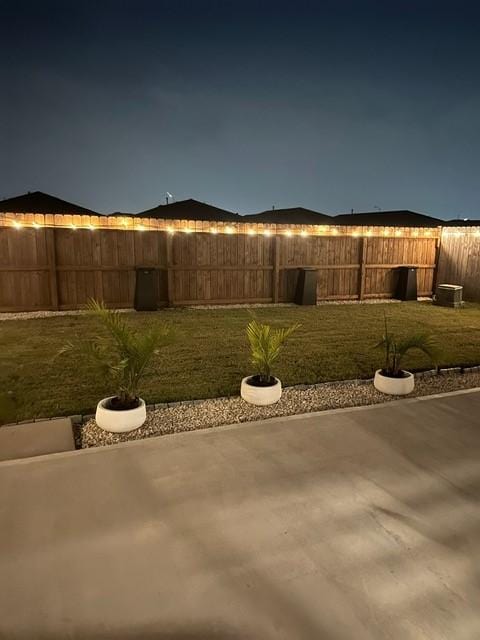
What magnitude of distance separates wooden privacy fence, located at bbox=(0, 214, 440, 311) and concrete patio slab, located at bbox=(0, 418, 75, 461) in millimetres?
5935

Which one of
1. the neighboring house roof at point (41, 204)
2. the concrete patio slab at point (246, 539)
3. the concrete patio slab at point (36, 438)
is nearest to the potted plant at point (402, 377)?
the concrete patio slab at point (246, 539)

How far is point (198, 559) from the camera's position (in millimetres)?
1812

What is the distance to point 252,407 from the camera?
3.68m

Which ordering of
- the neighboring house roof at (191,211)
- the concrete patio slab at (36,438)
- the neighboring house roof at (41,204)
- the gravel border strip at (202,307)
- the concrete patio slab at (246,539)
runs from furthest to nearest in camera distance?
the neighboring house roof at (191,211)
the neighboring house roof at (41,204)
the gravel border strip at (202,307)
the concrete patio slab at (36,438)
the concrete patio slab at (246,539)

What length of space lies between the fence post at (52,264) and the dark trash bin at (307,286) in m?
5.45

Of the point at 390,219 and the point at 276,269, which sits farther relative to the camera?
the point at 390,219

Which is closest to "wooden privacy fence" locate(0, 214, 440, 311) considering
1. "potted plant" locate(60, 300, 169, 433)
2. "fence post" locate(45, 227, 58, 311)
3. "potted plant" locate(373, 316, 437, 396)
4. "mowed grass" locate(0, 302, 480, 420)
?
"fence post" locate(45, 227, 58, 311)

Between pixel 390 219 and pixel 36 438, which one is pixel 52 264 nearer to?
pixel 36 438

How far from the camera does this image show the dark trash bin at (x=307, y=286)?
32.3ft

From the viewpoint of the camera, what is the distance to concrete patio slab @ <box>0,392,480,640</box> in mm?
1526

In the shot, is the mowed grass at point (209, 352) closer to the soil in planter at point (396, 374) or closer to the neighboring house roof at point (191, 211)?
the soil in planter at point (396, 374)

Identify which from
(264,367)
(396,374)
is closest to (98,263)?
(264,367)

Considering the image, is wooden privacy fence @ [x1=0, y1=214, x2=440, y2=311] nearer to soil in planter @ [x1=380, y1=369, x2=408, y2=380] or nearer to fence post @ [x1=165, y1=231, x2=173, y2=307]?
fence post @ [x1=165, y1=231, x2=173, y2=307]

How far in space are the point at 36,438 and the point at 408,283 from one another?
A: 32.7 ft
